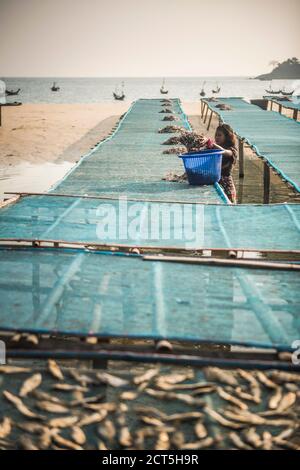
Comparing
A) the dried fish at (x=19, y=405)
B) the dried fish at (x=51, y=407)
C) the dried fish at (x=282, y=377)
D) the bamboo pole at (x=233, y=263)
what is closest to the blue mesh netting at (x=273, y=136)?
the bamboo pole at (x=233, y=263)

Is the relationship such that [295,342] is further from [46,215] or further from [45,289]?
[46,215]

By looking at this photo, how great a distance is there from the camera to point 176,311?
3477mm

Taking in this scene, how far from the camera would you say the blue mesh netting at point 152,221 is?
5122 millimetres

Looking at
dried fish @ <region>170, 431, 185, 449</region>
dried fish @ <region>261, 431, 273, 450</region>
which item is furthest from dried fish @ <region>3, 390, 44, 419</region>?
dried fish @ <region>261, 431, 273, 450</region>

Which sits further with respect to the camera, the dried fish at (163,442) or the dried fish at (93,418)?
the dried fish at (93,418)

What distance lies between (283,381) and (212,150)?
175 inches

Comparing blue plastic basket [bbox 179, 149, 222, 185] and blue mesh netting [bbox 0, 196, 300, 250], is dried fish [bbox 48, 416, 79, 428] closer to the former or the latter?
blue mesh netting [bbox 0, 196, 300, 250]

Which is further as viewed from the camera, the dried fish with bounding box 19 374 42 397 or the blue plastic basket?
the blue plastic basket

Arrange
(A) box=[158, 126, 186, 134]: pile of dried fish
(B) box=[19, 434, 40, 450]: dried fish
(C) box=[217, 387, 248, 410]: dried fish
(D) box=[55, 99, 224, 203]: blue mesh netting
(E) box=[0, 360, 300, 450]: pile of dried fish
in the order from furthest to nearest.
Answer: (A) box=[158, 126, 186, 134]: pile of dried fish < (D) box=[55, 99, 224, 203]: blue mesh netting < (C) box=[217, 387, 248, 410]: dried fish < (E) box=[0, 360, 300, 450]: pile of dried fish < (B) box=[19, 434, 40, 450]: dried fish

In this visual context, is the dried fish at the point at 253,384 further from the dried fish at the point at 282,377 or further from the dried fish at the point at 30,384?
the dried fish at the point at 30,384

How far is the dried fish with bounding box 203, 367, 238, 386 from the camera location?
13.9 feet

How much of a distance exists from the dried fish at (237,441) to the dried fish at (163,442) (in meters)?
0.51

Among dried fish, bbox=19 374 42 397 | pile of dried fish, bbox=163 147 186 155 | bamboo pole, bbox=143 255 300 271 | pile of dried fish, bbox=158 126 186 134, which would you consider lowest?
dried fish, bbox=19 374 42 397
